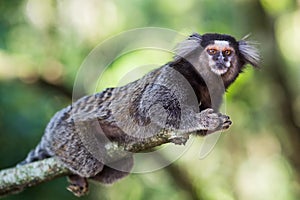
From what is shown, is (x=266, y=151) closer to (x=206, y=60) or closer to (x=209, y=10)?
(x=209, y=10)

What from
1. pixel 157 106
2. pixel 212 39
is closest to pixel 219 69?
pixel 212 39

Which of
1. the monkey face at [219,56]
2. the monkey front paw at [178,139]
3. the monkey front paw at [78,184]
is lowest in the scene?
the monkey front paw at [78,184]

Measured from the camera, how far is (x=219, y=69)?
11.4 ft

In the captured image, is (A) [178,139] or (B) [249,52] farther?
(B) [249,52]

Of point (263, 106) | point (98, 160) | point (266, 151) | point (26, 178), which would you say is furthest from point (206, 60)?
point (266, 151)

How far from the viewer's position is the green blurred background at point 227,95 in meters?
6.09

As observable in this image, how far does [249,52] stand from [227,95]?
2547 millimetres

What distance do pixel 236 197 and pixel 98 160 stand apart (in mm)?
3207

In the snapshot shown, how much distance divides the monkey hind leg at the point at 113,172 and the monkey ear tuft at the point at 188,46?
86cm

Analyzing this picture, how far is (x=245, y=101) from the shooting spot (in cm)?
689

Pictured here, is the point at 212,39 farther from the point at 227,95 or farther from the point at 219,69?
the point at 227,95

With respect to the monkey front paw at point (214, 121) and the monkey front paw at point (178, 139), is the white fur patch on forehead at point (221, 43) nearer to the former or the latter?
the monkey front paw at point (214, 121)

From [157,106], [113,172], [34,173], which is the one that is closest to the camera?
[157,106]

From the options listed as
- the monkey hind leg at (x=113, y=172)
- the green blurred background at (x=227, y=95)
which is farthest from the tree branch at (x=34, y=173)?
the green blurred background at (x=227, y=95)
